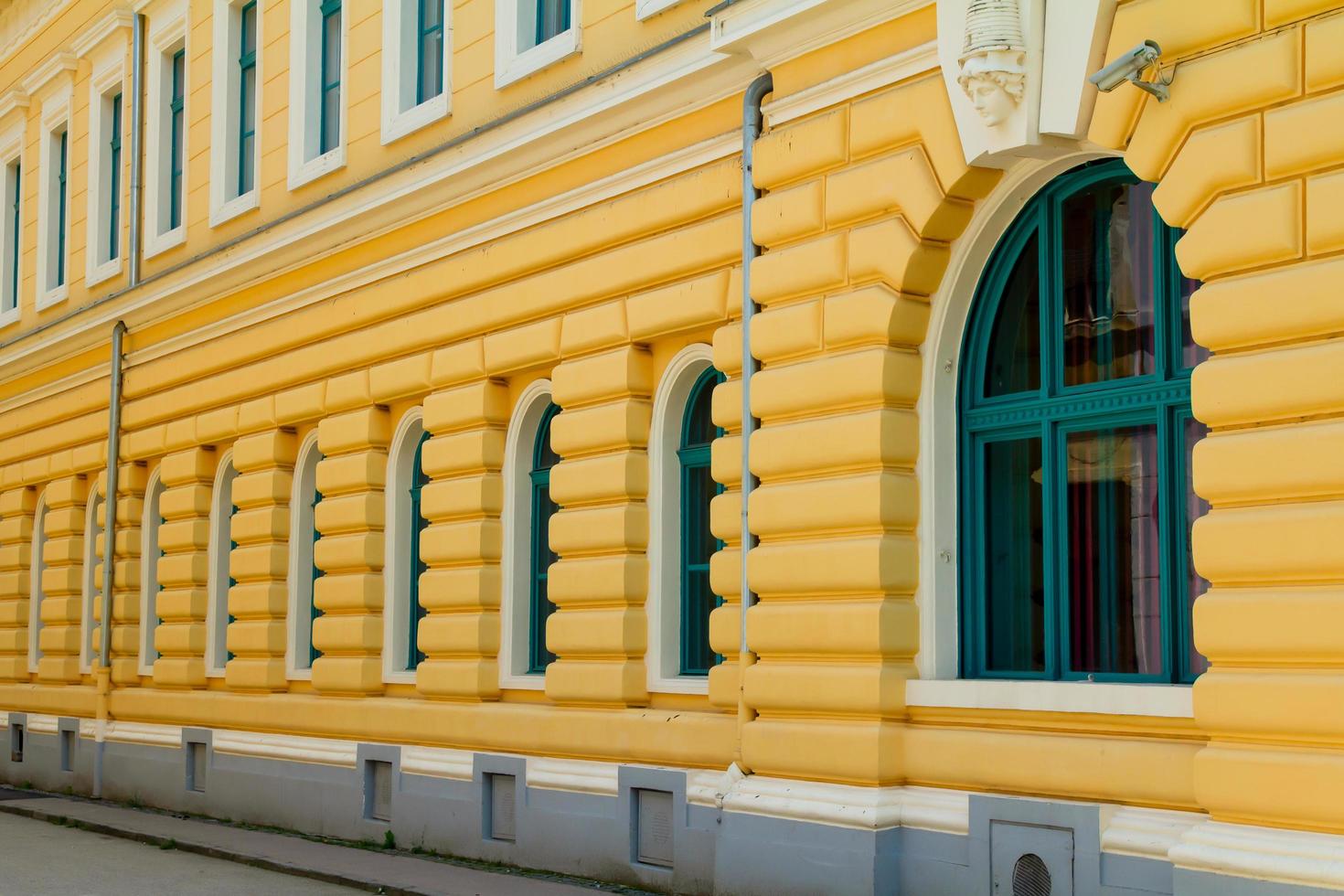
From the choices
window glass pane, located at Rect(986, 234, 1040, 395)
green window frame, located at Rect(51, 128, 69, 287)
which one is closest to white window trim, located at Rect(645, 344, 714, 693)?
window glass pane, located at Rect(986, 234, 1040, 395)

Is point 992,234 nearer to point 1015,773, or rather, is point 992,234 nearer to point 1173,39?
point 1173,39

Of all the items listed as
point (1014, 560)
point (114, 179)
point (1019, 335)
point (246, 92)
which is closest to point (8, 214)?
point (114, 179)

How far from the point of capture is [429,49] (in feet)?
52.0

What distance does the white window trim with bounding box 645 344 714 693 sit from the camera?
12.5 m

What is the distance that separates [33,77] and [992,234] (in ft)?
62.0

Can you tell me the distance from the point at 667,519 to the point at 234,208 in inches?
324

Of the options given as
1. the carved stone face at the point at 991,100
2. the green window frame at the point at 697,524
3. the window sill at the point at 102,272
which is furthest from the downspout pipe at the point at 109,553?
the carved stone face at the point at 991,100

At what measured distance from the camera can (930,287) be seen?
10.3 m

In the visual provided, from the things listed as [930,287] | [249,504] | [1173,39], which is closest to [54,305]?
[249,504]

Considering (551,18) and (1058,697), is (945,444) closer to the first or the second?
(1058,697)

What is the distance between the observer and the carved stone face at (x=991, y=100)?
9.30 meters

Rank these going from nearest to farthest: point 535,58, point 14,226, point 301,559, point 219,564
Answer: point 535,58 → point 301,559 → point 219,564 → point 14,226

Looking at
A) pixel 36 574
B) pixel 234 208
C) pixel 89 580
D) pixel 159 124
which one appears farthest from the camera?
pixel 36 574

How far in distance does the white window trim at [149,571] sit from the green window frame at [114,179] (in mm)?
3733
